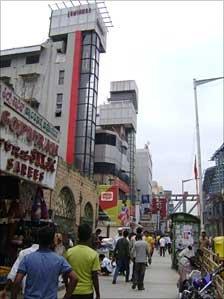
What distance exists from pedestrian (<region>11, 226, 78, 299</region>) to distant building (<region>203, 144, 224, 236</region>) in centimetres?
1868

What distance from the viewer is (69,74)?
48.7m

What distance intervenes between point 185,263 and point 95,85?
40.6 metres

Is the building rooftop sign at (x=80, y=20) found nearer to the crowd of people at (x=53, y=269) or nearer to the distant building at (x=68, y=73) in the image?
the distant building at (x=68, y=73)

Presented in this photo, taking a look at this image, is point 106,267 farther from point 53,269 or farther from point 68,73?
point 68,73

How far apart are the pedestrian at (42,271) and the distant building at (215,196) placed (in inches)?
735

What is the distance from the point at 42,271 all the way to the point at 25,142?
5.29m

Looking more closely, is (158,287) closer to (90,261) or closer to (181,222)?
(181,222)

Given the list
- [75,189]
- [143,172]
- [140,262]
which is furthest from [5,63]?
[140,262]

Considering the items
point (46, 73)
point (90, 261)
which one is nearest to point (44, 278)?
point (90, 261)

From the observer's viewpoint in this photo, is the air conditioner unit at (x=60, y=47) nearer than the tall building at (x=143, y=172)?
Yes

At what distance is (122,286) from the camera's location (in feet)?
40.3

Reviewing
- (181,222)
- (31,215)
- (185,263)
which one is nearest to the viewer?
(185,263)

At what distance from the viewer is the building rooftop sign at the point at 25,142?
26.9 feet

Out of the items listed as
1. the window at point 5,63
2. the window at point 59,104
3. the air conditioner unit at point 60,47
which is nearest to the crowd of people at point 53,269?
the window at point 59,104
